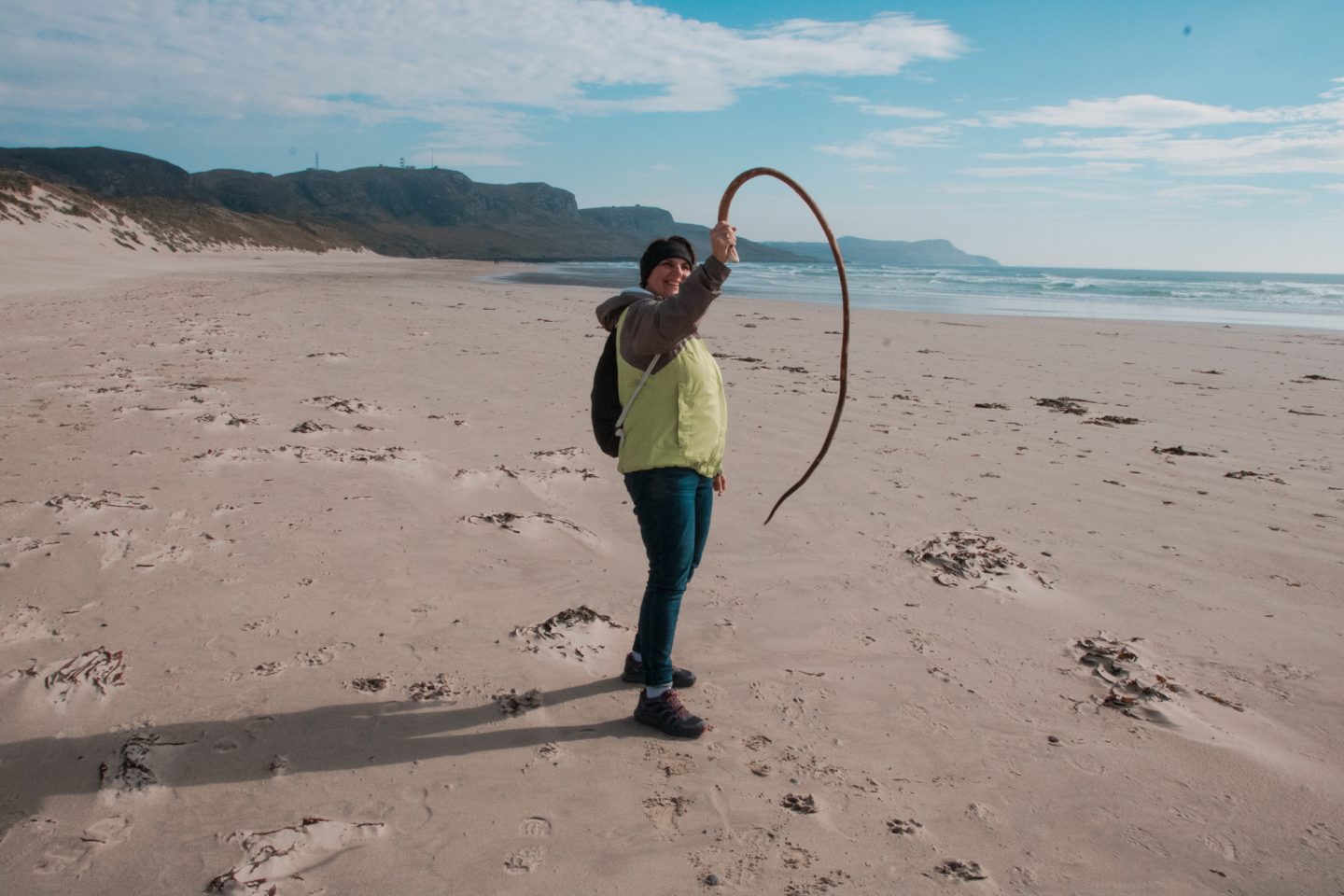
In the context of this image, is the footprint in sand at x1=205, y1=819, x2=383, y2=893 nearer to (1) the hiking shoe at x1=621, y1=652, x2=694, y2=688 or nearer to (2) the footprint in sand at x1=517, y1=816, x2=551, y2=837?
(2) the footprint in sand at x1=517, y1=816, x2=551, y2=837

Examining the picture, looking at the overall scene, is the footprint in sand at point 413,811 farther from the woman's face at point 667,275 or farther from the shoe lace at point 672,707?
the woman's face at point 667,275

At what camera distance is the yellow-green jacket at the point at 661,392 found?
2.44m

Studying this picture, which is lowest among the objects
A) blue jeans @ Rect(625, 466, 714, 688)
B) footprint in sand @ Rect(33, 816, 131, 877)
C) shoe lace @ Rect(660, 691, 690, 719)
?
footprint in sand @ Rect(33, 816, 131, 877)

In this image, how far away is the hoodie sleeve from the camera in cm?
228

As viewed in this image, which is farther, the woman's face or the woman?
the woman's face

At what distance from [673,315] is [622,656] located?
150cm

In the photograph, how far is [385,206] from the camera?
124 meters

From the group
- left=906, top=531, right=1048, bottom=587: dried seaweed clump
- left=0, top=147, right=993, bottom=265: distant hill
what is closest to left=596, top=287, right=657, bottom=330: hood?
left=906, top=531, right=1048, bottom=587: dried seaweed clump

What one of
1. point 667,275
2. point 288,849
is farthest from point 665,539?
point 288,849

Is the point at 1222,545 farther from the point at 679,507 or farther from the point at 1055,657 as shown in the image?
the point at 679,507

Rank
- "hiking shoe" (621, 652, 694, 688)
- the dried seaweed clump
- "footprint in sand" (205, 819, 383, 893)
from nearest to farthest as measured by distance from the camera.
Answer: "footprint in sand" (205, 819, 383, 893) < "hiking shoe" (621, 652, 694, 688) < the dried seaweed clump

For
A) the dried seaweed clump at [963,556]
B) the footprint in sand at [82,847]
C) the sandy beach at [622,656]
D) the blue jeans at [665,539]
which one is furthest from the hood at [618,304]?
the dried seaweed clump at [963,556]

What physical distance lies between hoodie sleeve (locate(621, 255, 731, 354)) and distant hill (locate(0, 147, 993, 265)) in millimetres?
50546

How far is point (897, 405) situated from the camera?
25.9ft
